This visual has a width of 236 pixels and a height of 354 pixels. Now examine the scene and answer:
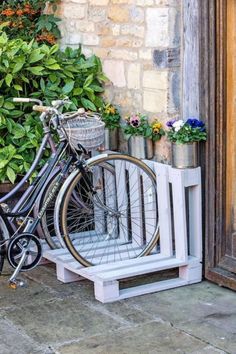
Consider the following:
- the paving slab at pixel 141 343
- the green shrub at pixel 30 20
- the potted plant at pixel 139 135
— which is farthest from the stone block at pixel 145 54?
the paving slab at pixel 141 343

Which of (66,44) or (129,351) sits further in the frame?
(66,44)

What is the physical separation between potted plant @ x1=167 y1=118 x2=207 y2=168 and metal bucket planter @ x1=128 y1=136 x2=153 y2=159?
1.21ft

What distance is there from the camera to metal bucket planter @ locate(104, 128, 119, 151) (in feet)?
18.9

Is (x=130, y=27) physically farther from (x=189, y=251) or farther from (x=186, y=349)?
(x=186, y=349)

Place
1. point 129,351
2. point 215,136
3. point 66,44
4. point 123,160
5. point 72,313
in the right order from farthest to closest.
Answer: point 66,44 → point 123,160 → point 215,136 → point 72,313 → point 129,351

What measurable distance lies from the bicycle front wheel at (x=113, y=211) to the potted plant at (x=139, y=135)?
123 millimetres

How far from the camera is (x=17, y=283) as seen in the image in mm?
5234

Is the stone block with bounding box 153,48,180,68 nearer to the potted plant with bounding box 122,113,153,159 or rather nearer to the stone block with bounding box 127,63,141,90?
the stone block with bounding box 127,63,141,90

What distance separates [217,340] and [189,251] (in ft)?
3.65

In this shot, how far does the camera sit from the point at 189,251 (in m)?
5.30

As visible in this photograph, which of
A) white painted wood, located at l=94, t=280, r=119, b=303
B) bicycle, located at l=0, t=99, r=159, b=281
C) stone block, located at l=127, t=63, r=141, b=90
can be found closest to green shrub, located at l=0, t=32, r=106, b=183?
stone block, located at l=127, t=63, r=141, b=90

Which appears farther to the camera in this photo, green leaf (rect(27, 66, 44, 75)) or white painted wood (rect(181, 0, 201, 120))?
green leaf (rect(27, 66, 44, 75))

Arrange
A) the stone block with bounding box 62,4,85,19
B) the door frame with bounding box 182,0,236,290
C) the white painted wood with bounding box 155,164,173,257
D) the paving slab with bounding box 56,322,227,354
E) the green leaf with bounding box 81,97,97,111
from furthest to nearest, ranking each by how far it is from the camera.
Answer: the stone block with bounding box 62,4,85,19
the green leaf with bounding box 81,97,97,111
the white painted wood with bounding box 155,164,173,257
the door frame with bounding box 182,0,236,290
the paving slab with bounding box 56,322,227,354

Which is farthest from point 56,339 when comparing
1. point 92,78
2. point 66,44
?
point 66,44
